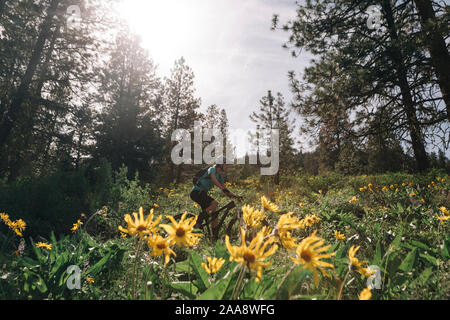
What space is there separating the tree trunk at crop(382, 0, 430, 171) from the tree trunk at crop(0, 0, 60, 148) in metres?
10.4

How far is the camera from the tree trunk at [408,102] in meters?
6.25

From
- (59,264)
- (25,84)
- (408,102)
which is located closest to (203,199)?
(59,264)

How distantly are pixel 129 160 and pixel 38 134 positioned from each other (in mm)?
5706

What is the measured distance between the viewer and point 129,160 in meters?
14.4

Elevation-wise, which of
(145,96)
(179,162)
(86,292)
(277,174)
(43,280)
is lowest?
(86,292)

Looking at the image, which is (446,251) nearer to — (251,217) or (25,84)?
(251,217)

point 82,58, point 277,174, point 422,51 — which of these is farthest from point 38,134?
point 277,174

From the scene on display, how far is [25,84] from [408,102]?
12153 mm

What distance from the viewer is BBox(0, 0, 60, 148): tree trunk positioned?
7672 millimetres

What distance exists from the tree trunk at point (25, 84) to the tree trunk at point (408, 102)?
1041 centimetres

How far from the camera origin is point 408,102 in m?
6.88

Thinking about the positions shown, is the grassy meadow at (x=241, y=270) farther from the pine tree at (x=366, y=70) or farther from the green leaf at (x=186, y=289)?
the pine tree at (x=366, y=70)
